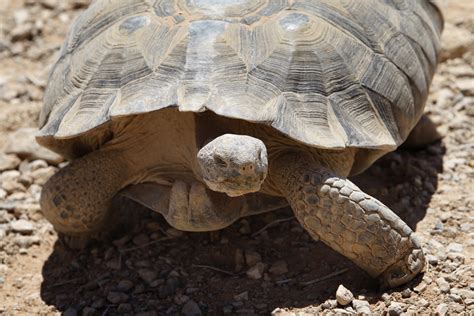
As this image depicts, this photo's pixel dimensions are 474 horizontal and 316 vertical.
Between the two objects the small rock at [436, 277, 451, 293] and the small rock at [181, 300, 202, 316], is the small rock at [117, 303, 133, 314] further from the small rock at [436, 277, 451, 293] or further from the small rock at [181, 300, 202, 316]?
the small rock at [436, 277, 451, 293]

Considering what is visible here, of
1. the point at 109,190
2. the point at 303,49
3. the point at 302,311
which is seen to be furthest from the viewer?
the point at 109,190

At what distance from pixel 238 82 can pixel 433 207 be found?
1444 millimetres

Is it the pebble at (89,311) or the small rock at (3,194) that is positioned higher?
the pebble at (89,311)

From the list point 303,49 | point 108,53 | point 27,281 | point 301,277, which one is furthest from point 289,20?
point 27,281

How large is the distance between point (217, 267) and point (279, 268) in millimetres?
345

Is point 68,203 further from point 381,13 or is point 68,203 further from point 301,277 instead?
point 381,13

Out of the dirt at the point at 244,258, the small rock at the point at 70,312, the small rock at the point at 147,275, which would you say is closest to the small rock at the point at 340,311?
the dirt at the point at 244,258

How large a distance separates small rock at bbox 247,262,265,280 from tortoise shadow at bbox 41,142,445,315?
0.02 m

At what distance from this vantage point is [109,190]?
4191 millimetres

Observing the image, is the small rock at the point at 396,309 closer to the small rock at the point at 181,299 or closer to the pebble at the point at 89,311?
the small rock at the point at 181,299

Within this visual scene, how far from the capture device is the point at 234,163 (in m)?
3.35

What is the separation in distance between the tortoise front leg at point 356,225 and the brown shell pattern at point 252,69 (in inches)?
7.8

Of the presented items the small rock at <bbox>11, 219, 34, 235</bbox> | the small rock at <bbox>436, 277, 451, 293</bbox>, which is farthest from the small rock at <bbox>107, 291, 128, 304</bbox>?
the small rock at <bbox>436, 277, 451, 293</bbox>

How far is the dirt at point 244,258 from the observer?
3.74 meters
